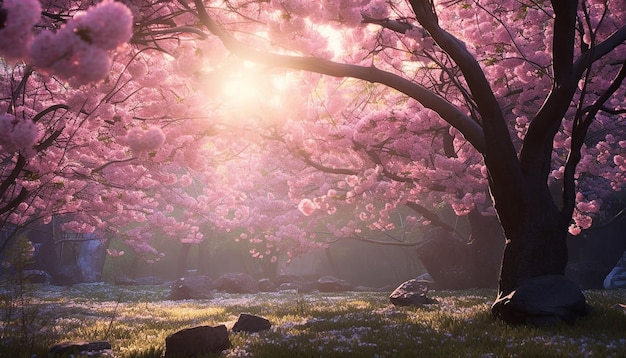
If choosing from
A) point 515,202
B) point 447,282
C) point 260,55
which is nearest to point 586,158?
point 447,282

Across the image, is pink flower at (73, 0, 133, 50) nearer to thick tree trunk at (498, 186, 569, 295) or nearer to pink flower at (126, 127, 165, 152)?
pink flower at (126, 127, 165, 152)

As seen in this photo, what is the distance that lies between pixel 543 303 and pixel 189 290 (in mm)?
16916

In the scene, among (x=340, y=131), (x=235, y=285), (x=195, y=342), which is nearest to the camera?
(x=195, y=342)

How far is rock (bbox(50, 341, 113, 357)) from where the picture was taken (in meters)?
5.71

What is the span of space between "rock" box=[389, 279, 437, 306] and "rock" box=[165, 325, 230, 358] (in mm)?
6705

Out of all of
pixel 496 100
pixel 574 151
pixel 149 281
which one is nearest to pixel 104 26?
pixel 496 100

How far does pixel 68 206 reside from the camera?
46.0 feet

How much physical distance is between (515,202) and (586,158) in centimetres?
1034

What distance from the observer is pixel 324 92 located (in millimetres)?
14227

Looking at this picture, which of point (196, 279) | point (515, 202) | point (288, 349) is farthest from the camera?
point (196, 279)

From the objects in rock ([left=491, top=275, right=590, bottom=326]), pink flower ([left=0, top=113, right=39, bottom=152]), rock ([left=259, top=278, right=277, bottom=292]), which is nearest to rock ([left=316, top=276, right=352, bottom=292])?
rock ([left=259, top=278, right=277, bottom=292])

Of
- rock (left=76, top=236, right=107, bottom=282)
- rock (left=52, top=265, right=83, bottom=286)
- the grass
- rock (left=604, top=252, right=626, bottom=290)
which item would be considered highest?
rock (left=76, top=236, right=107, bottom=282)

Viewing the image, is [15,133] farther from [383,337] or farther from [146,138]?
[383,337]

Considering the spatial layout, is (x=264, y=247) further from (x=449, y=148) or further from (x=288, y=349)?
(x=288, y=349)
